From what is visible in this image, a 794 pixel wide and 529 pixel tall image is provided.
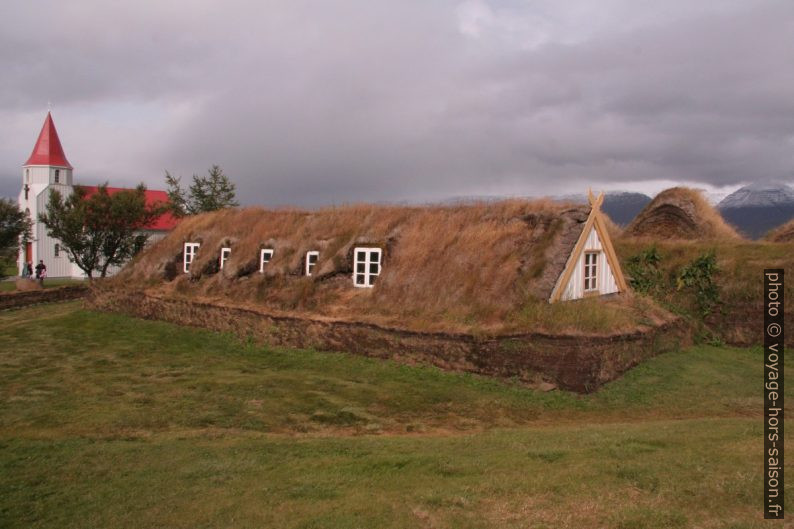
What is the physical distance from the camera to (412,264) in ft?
57.0

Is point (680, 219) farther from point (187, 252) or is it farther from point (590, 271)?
point (187, 252)

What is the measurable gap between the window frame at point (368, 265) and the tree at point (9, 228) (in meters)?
20.9

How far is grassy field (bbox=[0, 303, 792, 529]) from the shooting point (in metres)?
6.36

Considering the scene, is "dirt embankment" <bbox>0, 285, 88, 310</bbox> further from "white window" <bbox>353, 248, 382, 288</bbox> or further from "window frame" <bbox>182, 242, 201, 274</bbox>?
→ "white window" <bbox>353, 248, 382, 288</bbox>

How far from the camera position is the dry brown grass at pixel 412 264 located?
1489 centimetres

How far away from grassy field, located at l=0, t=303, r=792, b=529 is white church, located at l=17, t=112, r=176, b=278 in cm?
4496

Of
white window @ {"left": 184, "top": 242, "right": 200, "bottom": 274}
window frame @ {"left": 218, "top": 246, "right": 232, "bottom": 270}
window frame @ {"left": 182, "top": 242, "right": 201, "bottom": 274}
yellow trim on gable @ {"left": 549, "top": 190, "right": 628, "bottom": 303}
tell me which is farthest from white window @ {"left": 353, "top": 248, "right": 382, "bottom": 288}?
white window @ {"left": 184, "top": 242, "right": 200, "bottom": 274}

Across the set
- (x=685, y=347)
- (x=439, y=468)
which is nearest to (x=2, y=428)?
(x=439, y=468)

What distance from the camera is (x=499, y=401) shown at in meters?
12.2

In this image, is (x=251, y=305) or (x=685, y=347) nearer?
(x=685, y=347)

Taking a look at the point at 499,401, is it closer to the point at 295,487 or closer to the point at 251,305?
the point at 295,487

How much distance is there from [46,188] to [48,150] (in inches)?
158

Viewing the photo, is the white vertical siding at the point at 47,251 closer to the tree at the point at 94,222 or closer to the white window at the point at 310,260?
the tree at the point at 94,222

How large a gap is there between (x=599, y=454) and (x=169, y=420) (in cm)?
715
